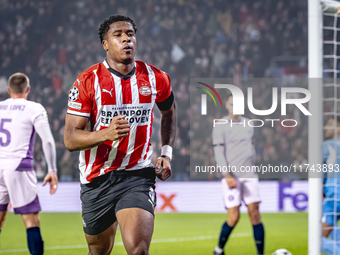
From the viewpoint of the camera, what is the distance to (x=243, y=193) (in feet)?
18.4

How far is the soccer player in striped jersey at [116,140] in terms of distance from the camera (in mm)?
3152

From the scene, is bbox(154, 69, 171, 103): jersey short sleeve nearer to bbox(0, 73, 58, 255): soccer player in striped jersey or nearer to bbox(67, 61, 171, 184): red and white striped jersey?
bbox(67, 61, 171, 184): red and white striped jersey

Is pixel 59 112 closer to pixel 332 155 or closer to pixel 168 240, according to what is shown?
pixel 168 240

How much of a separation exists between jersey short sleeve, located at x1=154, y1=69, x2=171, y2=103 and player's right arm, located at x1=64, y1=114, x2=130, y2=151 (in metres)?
0.66

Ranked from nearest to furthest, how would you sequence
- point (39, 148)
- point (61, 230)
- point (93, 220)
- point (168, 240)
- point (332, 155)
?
1. point (93, 220)
2. point (332, 155)
3. point (168, 240)
4. point (61, 230)
5. point (39, 148)

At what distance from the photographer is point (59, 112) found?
12234 millimetres

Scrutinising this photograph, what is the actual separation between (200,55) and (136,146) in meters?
11.0

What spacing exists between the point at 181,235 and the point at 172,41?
26.6 ft

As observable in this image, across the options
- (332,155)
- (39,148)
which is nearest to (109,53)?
(332,155)

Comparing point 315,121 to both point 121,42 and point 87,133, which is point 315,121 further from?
point 87,133

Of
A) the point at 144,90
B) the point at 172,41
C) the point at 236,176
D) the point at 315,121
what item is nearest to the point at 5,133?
the point at 144,90

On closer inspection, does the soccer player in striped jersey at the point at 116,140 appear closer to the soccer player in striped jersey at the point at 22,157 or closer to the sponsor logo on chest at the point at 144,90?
the sponsor logo on chest at the point at 144,90

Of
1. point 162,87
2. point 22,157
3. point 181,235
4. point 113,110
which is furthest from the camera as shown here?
point 181,235

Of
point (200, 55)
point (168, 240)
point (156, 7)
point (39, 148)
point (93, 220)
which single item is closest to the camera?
point (93, 220)
